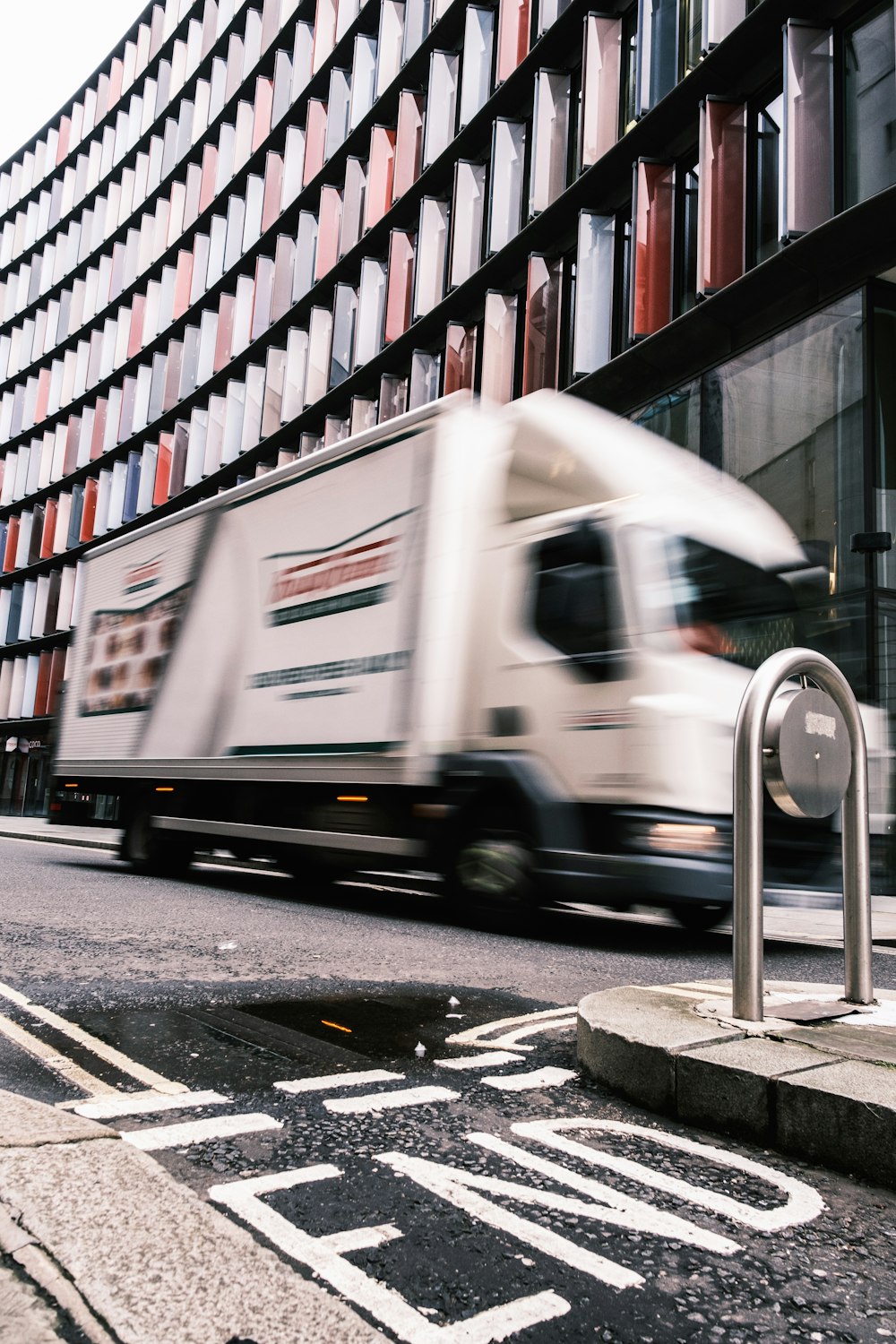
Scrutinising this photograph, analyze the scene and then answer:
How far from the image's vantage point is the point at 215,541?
10.7 metres

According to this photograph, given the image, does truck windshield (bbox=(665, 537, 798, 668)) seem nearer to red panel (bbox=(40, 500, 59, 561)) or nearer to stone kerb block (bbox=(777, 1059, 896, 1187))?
stone kerb block (bbox=(777, 1059, 896, 1187))

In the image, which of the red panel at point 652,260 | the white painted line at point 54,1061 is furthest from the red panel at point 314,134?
the white painted line at point 54,1061

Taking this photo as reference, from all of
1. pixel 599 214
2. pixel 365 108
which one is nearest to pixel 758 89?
pixel 599 214

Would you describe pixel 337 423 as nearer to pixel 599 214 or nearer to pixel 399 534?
pixel 599 214

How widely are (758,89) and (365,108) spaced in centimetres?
1439

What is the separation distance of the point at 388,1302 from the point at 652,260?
52.2ft

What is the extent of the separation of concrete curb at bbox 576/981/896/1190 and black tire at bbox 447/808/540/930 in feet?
12.2

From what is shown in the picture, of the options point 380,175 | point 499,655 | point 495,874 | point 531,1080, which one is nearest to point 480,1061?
point 531,1080

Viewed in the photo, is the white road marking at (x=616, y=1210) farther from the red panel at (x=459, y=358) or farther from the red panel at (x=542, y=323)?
the red panel at (x=459, y=358)

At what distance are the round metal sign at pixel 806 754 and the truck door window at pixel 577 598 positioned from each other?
10.7 feet

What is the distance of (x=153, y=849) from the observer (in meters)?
11.8

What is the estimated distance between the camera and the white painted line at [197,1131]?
2551 millimetres

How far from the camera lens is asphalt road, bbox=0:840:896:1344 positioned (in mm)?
1843

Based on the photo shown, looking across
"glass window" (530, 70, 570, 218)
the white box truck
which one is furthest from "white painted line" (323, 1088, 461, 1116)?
"glass window" (530, 70, 570, 218)
